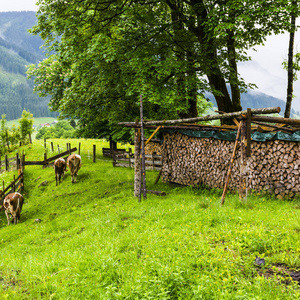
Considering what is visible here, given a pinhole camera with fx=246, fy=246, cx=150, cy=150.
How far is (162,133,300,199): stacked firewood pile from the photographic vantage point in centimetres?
921

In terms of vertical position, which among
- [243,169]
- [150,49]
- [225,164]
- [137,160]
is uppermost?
[150,49]

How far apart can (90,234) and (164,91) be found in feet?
25.7

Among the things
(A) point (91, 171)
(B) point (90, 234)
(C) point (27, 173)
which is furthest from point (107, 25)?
(C) point (27, 173)

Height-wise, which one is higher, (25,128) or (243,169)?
(25,128)

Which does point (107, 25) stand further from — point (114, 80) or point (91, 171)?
point (91, 171)

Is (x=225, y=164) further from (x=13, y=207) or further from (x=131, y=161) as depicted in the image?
(x=13, y=207)

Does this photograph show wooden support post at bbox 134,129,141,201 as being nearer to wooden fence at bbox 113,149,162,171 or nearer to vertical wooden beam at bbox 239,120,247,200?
wooden fence at bbox 113,149,162,171

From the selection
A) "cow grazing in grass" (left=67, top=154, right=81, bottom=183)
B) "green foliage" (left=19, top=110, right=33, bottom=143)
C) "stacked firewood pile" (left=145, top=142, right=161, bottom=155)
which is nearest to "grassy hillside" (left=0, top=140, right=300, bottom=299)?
"cow grazing in grass" (left=67, top=154, right=81, bottom=183)

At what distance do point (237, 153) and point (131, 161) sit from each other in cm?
1068

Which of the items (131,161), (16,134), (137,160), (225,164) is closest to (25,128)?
(16,134)

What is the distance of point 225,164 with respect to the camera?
37.8 ft

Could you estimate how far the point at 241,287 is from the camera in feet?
12.4

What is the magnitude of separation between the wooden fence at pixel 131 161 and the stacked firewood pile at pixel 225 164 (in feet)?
8.56

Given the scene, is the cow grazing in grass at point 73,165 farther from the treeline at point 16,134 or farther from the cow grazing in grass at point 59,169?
the treeline at point 16,134
